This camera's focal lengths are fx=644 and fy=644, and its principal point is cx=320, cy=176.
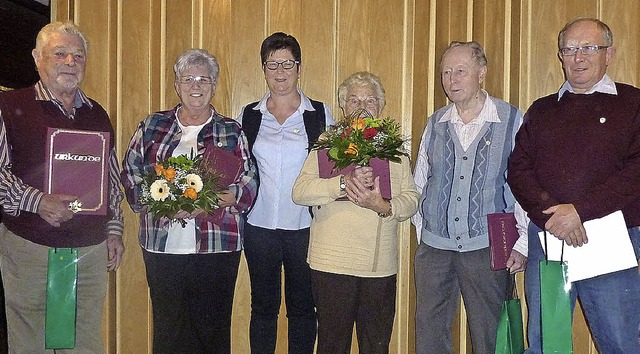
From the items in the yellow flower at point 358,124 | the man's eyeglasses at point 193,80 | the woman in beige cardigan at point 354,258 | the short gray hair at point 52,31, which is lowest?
the woman in beige cardigan at point 354,258

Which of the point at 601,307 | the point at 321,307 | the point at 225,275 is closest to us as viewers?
the point at 601,307

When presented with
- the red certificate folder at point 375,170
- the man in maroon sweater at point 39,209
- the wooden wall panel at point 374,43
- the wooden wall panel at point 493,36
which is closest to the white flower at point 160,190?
the man in maroon sweater at point 39,209

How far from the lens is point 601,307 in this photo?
9.36ft

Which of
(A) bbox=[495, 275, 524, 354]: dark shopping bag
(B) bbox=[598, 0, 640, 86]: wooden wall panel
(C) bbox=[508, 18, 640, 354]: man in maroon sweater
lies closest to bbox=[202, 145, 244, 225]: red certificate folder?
(C) bbox=[508, 18, 640, 354]: man in maroon sweater

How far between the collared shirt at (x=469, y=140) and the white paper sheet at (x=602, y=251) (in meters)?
0.29

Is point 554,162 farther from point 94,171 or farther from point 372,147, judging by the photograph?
point 94,171

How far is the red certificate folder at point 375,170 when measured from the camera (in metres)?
3.06

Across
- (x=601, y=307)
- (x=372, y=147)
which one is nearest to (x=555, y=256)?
(x=601, y=307)

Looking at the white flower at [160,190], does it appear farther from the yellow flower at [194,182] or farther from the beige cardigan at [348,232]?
the beige cardigan at [348,232]

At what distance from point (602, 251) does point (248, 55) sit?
248 centimetres

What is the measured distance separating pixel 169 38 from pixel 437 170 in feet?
6.71

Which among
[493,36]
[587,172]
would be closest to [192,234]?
[587,172]

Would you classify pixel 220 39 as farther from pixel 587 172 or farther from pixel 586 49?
pixel 587 172

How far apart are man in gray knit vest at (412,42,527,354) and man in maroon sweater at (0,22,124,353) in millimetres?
1680
